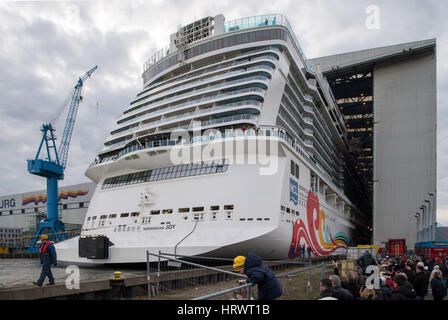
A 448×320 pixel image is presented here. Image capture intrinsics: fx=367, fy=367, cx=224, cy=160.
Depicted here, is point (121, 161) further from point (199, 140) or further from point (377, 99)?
point (377, 99)

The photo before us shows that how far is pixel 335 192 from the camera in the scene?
42.3 m

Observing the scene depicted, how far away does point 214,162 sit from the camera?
73.0 ft

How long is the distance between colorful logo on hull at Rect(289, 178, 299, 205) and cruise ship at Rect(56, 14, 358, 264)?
13 centimetres

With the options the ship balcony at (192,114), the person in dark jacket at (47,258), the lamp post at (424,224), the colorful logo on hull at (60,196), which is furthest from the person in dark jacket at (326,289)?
the colorful logo on hull at (60,196)

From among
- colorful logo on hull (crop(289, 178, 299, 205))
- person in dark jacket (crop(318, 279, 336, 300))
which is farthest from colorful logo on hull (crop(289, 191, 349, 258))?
person in dark jacket (crop(318, 279, 336, 300))

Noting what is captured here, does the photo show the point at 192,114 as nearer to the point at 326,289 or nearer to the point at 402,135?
the point at 326,289

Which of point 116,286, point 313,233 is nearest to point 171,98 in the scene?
point 313,233

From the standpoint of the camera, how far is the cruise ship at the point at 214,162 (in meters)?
20.0

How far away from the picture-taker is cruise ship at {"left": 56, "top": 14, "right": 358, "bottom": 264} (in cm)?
1997

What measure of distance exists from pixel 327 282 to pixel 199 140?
1675 centimetres

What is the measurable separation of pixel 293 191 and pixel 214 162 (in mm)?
5883

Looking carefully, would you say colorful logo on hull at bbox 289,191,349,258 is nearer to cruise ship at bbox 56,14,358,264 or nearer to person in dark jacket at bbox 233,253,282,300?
cruise ship at bbox 56,14,358,264

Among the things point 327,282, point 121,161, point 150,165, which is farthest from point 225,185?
point 327,282

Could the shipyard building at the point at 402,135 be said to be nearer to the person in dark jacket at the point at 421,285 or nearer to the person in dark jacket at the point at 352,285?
the person in dark jacket at the point at 421,285
